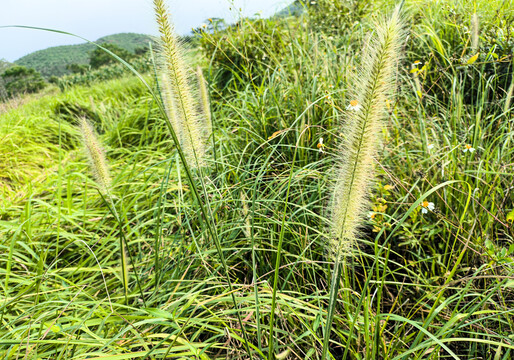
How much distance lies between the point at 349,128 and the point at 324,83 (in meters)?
1.88

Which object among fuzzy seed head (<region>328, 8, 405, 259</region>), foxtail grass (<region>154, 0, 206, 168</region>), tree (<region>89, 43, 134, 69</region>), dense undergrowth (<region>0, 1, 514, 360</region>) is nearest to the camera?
fuzzy seed head (<region>328, 8, 405, 259</region>)

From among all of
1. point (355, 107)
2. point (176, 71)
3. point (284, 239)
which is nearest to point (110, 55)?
point (176, 71)

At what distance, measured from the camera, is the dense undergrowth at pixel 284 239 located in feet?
4.33

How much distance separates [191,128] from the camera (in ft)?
4.24

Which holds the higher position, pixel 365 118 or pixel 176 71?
pixel 176 71

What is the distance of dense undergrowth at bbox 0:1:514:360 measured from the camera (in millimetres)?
1320

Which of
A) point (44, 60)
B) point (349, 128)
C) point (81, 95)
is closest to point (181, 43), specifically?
point (349, 128)

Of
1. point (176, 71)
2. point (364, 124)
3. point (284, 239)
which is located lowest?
point (284, 239)

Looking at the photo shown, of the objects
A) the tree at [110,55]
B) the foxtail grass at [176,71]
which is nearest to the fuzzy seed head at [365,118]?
the foxtail grass at [176,71]

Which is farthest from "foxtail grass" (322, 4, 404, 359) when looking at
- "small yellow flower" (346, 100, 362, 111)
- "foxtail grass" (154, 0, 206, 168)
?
"foxtail grass" (154, 0, 206, 168)

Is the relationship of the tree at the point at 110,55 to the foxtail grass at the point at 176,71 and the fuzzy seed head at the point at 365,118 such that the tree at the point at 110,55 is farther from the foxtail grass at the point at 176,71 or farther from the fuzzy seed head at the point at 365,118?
the fuzzy seed head at the point at 365,118

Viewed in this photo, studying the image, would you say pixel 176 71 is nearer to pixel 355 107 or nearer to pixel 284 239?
pixel 355 107

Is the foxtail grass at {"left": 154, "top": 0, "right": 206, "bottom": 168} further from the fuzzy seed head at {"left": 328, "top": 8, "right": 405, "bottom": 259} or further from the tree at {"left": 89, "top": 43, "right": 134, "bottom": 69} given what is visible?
the fuzzy seed head at {"left": 328, "top": 8, "right": 405, "bottom": 259}

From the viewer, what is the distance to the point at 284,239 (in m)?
1.92
